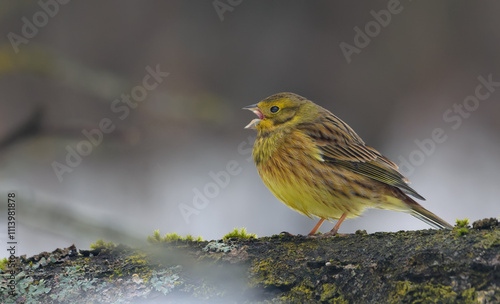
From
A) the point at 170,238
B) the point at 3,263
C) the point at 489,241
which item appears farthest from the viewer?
the point at 170,238

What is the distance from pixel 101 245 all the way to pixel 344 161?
6.79 ft

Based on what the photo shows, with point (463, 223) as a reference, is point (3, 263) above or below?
below

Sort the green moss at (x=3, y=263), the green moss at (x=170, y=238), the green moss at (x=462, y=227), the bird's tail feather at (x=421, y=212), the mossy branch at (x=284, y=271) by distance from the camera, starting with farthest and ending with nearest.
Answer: the bird's tail feather at (x=421, y=212)
the green moss at (x=170, y=238)
the green moss at (x=3, y=263)
the green moss at (x=462, y=227)
the mossy branch at (x=284, y=271)

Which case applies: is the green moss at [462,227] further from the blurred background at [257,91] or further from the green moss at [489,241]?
the blurred background at [257,91]

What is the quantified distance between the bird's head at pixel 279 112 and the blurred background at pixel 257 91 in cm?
29

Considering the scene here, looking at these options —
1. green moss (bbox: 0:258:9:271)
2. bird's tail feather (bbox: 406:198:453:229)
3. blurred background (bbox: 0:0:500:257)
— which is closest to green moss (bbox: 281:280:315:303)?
green moss (bbox: 0:258:9:271)

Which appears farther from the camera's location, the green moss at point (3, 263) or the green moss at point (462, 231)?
the green moss at point (3, 263)

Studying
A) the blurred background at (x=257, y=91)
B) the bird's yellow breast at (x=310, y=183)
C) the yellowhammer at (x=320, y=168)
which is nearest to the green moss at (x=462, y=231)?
the yellowhammer at (x=320, y=168)

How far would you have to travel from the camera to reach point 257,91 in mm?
5156

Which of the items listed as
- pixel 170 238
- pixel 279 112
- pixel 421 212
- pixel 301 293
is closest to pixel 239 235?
pixel 170 238

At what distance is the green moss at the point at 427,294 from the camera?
197 cm

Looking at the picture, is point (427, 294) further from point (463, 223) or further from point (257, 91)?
point (257, 91)

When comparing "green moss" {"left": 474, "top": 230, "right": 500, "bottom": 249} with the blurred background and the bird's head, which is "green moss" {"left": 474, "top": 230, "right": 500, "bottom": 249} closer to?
the bird's head

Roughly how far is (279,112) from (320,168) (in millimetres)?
673
